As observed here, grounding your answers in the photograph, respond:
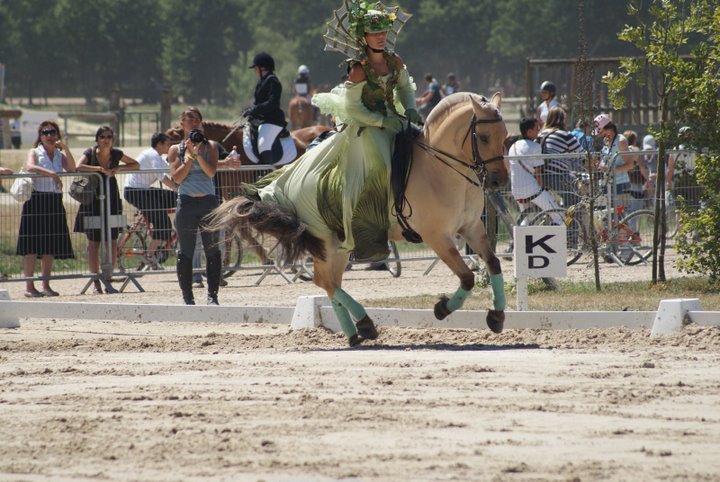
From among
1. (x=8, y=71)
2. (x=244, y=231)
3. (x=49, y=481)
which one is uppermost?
(x=8, y=71)

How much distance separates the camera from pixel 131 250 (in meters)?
17.3

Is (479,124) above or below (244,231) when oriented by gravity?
above

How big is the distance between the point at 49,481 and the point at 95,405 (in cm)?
178

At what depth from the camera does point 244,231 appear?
1152cm

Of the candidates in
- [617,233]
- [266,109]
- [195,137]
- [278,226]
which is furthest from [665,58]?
[266,109]

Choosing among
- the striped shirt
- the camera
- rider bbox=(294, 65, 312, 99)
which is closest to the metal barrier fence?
the striped shirt

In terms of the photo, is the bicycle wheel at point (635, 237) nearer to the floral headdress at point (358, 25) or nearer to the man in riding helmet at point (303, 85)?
the floral headdress at point (358, 25)

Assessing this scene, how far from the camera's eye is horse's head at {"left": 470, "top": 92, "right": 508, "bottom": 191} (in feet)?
35.1

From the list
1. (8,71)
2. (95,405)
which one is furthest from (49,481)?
(8,71)

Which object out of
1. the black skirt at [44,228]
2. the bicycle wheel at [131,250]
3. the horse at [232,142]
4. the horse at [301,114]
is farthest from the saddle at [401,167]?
the horse at [301,114]

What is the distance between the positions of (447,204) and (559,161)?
267 inches

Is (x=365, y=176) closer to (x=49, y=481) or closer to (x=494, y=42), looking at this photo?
(x=49, y=481)

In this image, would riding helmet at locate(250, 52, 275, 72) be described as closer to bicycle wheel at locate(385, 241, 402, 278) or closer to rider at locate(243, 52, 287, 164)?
rider at locate(243, 52, 287, 164)

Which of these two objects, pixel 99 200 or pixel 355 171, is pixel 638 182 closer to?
pixel 99 200
